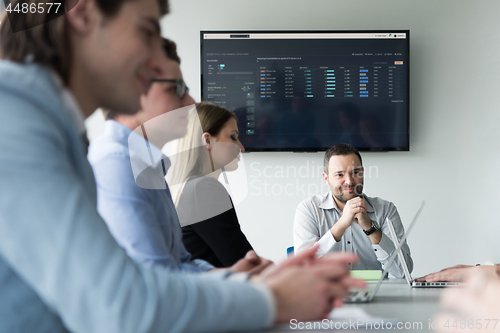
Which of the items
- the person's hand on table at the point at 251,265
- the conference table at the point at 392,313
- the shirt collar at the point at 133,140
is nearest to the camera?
the conference table at the point at 392,313

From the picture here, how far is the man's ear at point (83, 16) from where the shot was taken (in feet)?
1.86

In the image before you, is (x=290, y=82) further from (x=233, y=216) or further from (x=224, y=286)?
(x=224, y=286)

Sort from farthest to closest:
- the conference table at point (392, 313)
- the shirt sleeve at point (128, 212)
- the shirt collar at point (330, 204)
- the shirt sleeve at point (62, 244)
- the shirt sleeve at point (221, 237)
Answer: the shirt collar at point (330, 204), the shirt sleeve at point (221, 237), the shirt sleeve at point (128, 212), the conference table at point (392, 313), the shirt sleeve at point (62, 244)

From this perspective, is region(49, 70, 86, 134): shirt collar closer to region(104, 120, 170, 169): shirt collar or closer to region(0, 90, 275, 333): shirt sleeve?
region(0, 90, 275, 333): shirt sleeve

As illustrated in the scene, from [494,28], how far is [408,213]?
1460mm

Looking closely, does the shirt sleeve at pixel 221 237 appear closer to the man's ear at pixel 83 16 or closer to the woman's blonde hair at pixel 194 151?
the woman's blonde hair at pixel 194 151

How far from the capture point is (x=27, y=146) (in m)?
0.44

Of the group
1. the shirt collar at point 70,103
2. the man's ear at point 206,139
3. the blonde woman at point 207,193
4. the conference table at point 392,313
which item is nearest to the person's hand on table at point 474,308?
the conference table at point 392,313

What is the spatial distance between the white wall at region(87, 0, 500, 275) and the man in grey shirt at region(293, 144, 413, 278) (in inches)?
13.0

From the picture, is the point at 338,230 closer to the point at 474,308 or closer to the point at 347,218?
the point at 347,218

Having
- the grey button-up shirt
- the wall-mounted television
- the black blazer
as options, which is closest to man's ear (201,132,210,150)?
the black blazer

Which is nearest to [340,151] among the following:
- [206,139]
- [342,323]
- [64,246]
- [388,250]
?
[388,250]

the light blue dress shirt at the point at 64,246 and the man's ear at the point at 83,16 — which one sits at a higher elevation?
the man's ear at the point at 83,16

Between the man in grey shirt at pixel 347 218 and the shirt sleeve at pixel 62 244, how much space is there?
192 centimetres
